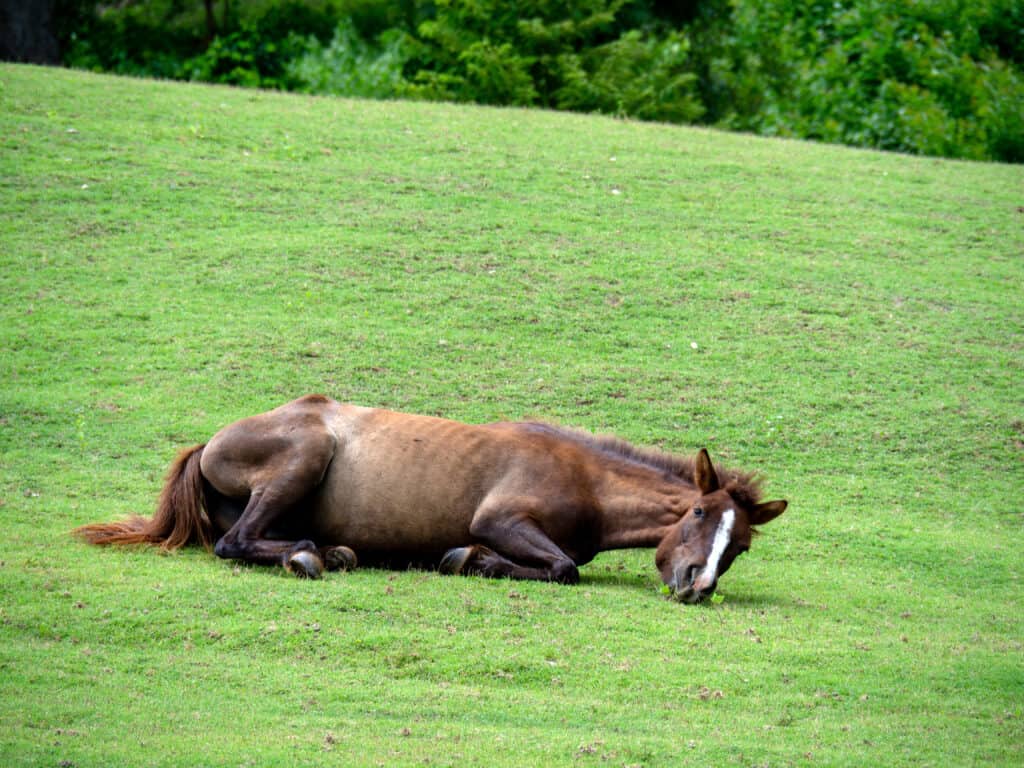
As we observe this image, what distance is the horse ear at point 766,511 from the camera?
27.9ft

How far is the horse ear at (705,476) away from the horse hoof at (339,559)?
2.40m

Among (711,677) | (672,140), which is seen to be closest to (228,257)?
(672,140)

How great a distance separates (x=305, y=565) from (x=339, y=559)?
0.42 m

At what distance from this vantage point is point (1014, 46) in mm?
27078

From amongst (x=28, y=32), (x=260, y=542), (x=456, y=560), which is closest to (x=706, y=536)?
(x=456, y=560)

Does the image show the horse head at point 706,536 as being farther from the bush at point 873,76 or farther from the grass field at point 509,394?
the bush at point 873,76

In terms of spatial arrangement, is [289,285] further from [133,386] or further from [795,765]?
[795,765]

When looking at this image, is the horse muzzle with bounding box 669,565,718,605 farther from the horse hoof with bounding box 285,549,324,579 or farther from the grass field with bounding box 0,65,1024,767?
the horse hoof with bounding box 285,549,324,579

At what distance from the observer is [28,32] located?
84.2 feet

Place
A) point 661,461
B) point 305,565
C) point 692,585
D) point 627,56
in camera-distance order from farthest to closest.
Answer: point 627,56 → point 661,461 → point 692,585 → point 305,565

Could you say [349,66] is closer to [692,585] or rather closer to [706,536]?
[706,536]

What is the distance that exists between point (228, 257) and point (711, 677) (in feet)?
32.8

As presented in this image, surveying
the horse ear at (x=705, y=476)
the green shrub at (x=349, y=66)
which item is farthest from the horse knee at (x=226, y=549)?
the green shrub at (x=349, y=66)

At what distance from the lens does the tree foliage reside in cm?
2603
